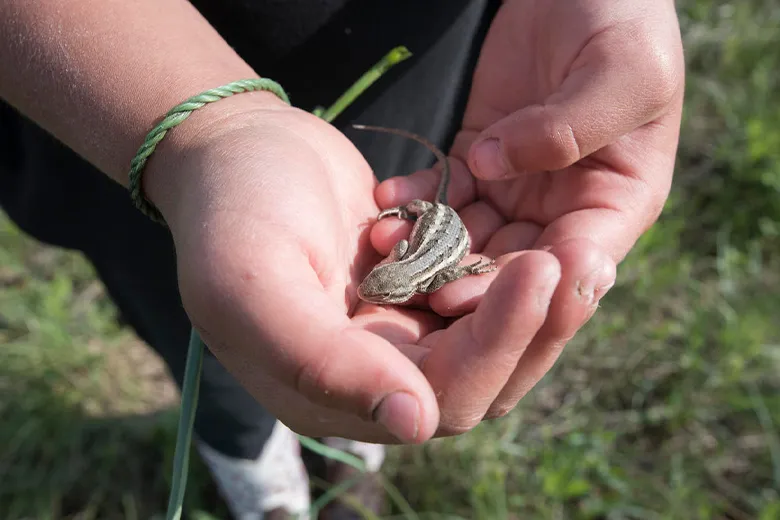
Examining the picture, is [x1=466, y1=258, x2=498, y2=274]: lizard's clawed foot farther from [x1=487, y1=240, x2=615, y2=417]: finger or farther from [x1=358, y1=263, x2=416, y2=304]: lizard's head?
[x1=487, y1=240, x2=615, y2=417]: finger

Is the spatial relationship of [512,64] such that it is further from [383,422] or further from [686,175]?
[686,175]

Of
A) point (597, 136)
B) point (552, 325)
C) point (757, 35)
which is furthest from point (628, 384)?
point (757, 35)

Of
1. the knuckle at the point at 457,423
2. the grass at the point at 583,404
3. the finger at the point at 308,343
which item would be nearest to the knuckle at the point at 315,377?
the finger at the point at 308,343

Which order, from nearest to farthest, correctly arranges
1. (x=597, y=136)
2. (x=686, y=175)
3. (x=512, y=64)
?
(x=597, y=136) → (x=512, y=64) → (x=686, y=175)

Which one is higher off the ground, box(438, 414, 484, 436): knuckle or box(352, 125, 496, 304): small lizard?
box(438, 414, 484, 436): knuckle

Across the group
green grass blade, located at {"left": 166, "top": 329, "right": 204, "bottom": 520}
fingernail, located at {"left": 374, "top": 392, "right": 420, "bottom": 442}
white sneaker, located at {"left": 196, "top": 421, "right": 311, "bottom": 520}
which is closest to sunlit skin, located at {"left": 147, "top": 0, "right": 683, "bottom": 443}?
fingernail, located at {"left": 374, "top": 392, "right": 420, "bottom": 442}

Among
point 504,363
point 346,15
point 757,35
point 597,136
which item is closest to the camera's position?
point 504,363

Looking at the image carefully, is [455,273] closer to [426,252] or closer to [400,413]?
[426,252]
